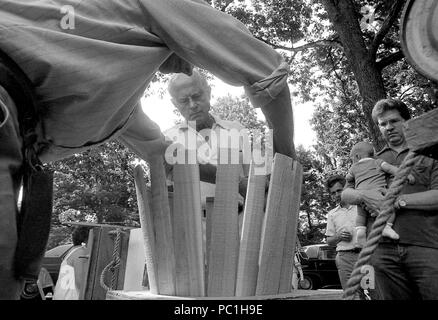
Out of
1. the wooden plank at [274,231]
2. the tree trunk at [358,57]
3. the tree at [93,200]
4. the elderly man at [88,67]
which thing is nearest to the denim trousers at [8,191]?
the elderly man at [88,67]

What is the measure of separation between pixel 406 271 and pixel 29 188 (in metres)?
2.20

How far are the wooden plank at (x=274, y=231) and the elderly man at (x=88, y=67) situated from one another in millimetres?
179

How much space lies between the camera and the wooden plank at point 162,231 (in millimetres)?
1545

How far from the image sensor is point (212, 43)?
4.48ft

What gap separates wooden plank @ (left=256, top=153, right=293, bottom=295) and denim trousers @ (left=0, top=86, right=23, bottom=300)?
2.53 feet

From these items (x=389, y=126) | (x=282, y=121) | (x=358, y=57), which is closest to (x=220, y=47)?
(x=282, y=121)

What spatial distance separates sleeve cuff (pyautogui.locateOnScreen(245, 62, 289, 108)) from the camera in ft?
4.55

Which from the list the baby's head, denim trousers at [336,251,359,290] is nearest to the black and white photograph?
the baby's head

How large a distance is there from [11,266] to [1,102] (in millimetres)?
415

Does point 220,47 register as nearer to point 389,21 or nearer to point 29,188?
point 29,188

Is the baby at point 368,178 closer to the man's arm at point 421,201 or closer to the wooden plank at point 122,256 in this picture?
the man's arm at point 421,201

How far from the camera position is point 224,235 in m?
1.49
